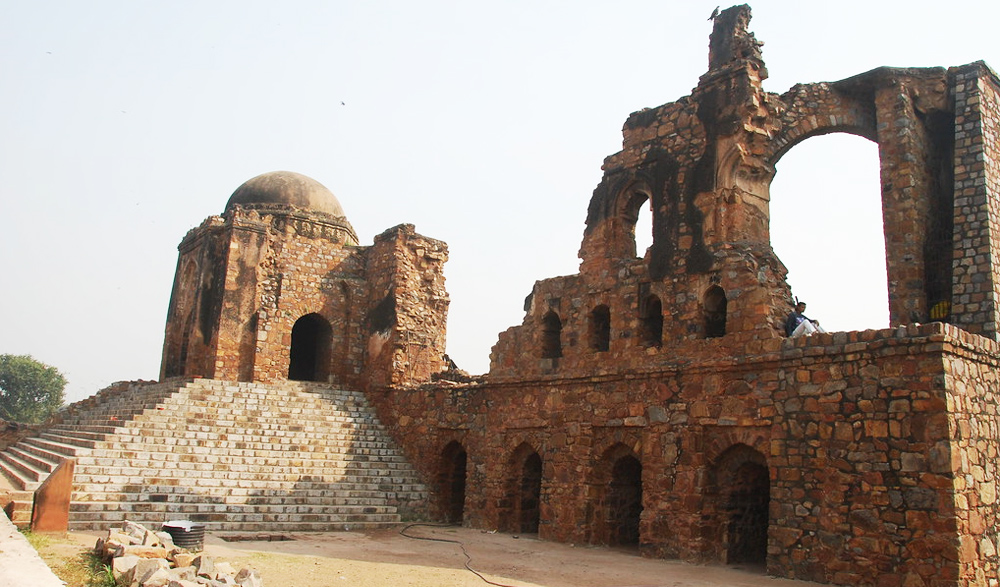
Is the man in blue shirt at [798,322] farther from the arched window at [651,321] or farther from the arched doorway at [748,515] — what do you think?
the arched window at [651,321]

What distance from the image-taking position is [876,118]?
12039mm

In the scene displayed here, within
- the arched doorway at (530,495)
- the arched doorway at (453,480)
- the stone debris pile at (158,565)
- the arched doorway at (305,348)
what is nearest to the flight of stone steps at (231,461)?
the arched doorway at (453,480)

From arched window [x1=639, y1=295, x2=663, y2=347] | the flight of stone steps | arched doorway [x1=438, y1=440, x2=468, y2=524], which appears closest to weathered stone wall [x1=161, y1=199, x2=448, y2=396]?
the flight of stone steps

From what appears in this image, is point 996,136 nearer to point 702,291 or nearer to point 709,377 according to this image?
point 702,291

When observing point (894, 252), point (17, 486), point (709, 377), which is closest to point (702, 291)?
point (709, 377)

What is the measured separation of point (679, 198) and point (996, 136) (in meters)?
4.46

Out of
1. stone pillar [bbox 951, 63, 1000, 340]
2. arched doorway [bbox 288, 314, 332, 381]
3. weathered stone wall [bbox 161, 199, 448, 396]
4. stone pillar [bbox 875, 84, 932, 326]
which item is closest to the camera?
stone pillar [bbox 951, 63, 1000, 340]

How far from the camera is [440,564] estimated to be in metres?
10.6

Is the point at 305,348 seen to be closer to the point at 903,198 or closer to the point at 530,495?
the point at 530,495

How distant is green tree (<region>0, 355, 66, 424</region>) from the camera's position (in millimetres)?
53031

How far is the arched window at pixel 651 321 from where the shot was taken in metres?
13.0

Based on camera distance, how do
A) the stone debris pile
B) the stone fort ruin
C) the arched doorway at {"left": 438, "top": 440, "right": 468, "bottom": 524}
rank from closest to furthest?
the stone debris pile → the stone fort ruin → the arched doorway at {"left": 438, "top": 440, "right": 468, "bottom": 524}

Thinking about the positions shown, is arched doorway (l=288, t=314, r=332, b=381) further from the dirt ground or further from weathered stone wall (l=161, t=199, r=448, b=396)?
the dirt ground

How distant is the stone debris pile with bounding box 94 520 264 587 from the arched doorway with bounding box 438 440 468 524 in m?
7.40
